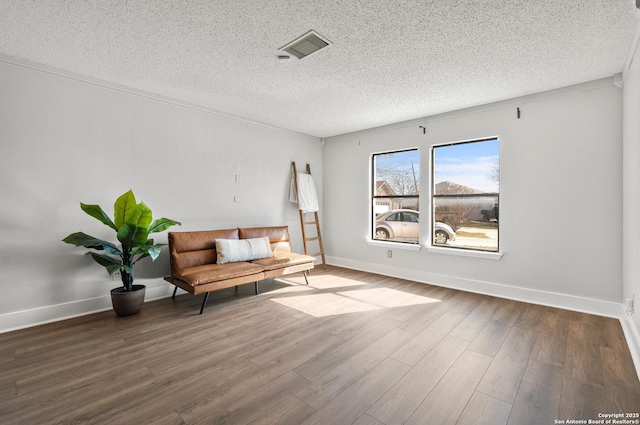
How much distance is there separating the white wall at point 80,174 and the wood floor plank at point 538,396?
3.77 meters

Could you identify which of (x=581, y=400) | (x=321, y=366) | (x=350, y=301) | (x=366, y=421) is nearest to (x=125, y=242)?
(x=321, y=366)

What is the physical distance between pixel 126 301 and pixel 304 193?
315cm

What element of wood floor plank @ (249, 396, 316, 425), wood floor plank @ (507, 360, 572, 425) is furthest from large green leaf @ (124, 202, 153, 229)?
wood floor plank @ (507, 360, 572, 425)

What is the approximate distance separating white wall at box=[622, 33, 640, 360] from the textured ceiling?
34 centimetres

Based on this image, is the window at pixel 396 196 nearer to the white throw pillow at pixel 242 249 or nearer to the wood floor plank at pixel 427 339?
the wood floor plank at pixel 427 339

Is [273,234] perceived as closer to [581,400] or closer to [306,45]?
[306,45]

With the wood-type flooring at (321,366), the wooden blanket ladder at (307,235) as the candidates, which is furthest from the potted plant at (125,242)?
the wooden blanket ladder at (307,235)

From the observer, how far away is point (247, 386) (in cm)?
189

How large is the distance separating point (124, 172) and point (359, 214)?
364cm

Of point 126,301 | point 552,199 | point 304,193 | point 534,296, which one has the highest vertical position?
point 304,193

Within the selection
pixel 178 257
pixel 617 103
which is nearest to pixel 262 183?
pixel 178 257

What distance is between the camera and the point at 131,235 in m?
2.93

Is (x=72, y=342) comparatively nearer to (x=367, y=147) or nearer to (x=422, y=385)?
(x=422, y=385)

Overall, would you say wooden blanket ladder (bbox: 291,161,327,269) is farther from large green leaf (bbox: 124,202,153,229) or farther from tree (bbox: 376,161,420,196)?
large green leaf (bbox: 124,202,153,229)
